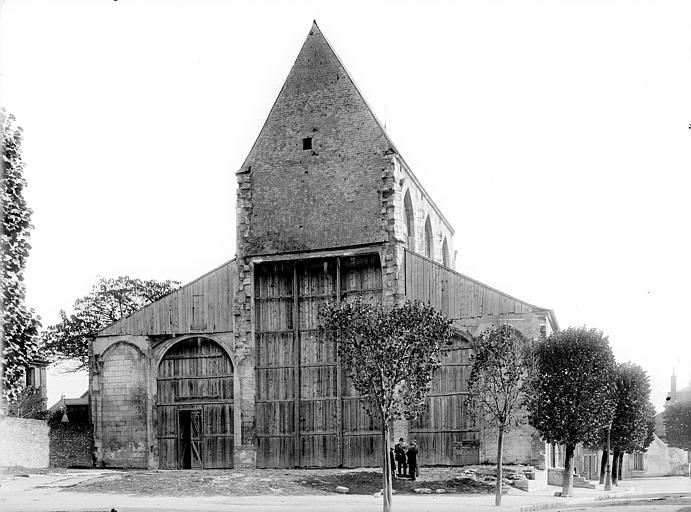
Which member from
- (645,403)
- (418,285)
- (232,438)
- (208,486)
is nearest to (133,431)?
(232,438)

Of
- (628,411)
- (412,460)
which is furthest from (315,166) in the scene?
(628,411)

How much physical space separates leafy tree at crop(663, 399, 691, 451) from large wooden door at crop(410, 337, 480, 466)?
46258 mm

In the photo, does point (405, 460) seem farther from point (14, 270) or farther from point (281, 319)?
point (14, 270)

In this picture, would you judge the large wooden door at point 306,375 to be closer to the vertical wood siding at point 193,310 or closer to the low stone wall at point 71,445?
the vertical wood siding at point 193,310

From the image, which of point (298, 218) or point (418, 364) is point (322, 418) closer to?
point (298, 218)

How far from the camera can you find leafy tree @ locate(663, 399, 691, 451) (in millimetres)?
72875

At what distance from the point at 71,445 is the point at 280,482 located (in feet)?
35.5

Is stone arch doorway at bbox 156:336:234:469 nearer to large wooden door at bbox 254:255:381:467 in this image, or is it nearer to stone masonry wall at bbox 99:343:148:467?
stone masonry wall at bbox 99:343:148:467

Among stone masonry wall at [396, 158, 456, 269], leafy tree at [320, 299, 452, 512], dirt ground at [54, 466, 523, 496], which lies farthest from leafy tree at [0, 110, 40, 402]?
stone masonry wall at [396, 158, 456, 269]

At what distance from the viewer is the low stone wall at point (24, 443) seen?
30625mm

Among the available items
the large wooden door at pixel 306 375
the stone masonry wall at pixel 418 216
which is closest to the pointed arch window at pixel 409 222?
the stone masonry wall at pixel 418 216

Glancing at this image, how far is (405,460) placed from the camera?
29.5 meters

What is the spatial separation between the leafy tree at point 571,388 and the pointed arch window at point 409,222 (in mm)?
8152

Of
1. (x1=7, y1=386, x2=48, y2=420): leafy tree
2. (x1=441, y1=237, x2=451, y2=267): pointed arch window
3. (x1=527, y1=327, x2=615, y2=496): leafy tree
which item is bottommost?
(x1=7, y1=386, x2=48, y2=420): leafy tree
